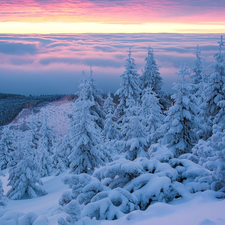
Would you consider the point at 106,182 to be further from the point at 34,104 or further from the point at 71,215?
the point at 34,104

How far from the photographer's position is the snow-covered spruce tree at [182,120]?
642 inches

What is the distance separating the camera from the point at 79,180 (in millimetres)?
6613

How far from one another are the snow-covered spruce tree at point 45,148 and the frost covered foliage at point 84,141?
8.26 metres

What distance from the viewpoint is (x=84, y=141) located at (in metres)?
16.9

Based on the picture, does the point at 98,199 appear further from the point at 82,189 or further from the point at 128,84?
the point at 128,84

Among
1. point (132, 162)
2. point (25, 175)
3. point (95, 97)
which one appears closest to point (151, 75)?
point (95, 97)

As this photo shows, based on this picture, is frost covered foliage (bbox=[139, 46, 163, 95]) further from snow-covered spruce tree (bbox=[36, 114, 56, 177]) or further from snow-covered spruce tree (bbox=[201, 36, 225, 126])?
snow-covered spruce tree (bbox=[36, 114, 56, 177])

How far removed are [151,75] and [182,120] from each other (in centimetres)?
1482

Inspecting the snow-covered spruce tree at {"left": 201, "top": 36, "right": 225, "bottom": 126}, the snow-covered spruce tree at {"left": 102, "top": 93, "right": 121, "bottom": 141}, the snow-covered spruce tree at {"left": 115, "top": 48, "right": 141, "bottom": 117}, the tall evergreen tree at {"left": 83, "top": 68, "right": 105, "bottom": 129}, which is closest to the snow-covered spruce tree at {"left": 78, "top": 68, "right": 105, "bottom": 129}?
the tall evergreen tree at {"left": 83, "top": 68, "right": 105, "bottom": 129}

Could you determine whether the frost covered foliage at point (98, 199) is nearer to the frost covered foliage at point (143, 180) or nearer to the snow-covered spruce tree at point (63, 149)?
the frost covered foliage at point (143, 180)

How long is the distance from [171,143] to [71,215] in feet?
45.2

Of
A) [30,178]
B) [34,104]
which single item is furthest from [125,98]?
[34,104]

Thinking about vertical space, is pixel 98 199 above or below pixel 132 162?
below

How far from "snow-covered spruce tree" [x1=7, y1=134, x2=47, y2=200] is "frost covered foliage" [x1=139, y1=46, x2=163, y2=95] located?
19.1 m
